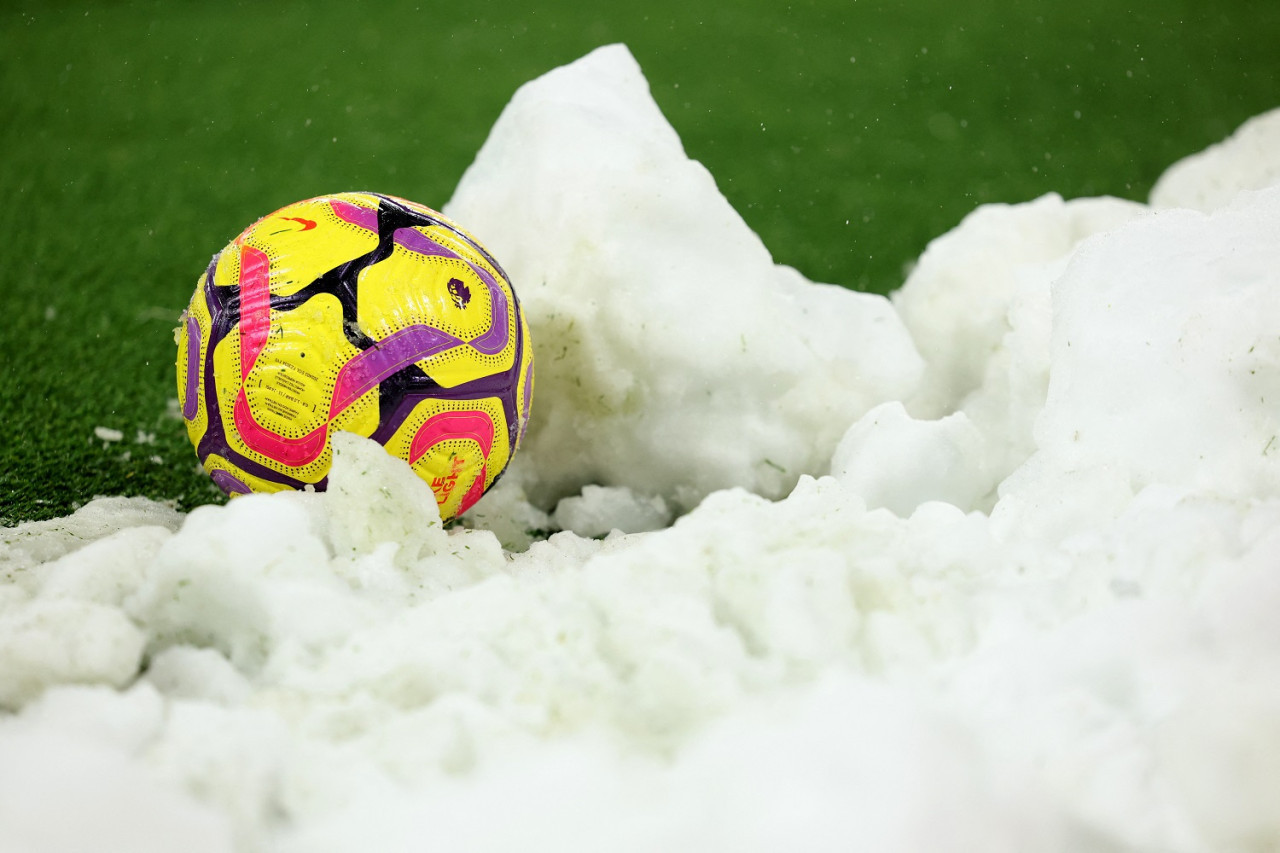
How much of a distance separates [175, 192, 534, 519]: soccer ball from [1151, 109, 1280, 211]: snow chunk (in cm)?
245

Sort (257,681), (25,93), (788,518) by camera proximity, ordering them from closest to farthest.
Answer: (257,681), (788,518), (25,93)

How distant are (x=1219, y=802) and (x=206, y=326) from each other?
5.17 ft

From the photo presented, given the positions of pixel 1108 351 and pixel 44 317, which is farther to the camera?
pixel 44 317

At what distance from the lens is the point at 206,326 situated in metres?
1.68

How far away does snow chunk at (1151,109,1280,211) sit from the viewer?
3.14 meters

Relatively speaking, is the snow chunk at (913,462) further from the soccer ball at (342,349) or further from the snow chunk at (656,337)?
the soccer ball at (342,349)

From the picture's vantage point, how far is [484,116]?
357 cm

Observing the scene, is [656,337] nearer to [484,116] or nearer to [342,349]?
[342,349]

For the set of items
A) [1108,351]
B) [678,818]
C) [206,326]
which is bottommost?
[206,326]

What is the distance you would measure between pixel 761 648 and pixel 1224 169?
9.88ft

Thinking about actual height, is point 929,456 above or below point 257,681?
above

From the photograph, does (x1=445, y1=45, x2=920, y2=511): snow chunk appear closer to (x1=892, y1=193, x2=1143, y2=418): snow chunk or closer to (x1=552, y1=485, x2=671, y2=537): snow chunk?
(x1=552, y1=485, x2=671, y2=537): snow chunk

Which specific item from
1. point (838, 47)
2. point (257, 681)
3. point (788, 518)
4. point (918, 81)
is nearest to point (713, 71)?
point (838, 47)

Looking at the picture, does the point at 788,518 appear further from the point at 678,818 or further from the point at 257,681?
the point at 257,681
